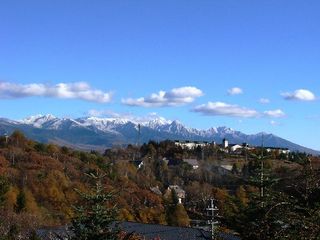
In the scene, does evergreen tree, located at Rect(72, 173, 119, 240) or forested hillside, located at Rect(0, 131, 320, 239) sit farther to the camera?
evergreen tree, located at Rect(72, 173, 119, 240)

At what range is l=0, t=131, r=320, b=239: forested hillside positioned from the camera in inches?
206

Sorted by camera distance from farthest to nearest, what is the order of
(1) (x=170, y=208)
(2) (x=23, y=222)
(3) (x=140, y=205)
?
(3) (x=140, y=205), (1) (x=170, y=208), (2) (x=23, y=222)

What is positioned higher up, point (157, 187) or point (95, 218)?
point (95, 218)

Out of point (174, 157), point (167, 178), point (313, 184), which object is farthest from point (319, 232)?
point (174, 157)

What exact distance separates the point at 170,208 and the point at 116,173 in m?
20.4

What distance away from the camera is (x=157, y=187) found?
76.3m

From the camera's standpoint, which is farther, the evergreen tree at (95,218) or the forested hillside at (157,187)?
the evergreen tree at (95,218)

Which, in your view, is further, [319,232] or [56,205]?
[56,205]

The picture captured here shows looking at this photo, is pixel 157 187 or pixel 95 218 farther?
pixel 157 187

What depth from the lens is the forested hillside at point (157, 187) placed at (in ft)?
17.2

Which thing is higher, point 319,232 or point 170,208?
point 319,232

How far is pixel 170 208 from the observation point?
183ft

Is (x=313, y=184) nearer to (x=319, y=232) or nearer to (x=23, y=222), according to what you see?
(x=319, y=232)

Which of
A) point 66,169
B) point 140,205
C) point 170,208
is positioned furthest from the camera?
point 66,169
